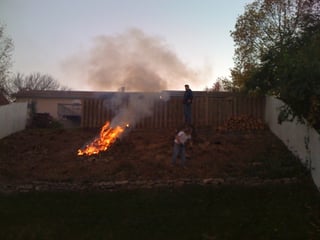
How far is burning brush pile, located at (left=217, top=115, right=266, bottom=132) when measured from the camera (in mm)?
24828

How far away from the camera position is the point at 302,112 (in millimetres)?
17047

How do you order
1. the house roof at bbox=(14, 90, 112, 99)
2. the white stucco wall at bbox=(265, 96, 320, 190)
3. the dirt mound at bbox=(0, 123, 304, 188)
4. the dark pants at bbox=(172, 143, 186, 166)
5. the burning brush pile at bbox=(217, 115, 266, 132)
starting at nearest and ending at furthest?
the white stucco wall at bbox=(265, 96, 320, 190)
the dirt mound at bbox=(0, 123, 304, 188)
the dark pants at bbox=(172, 143, 186, 166)
the burning brush pile at bbox=(217, 115, 266, 132)
the house roof at bbox=(14, 90, 112, 99)

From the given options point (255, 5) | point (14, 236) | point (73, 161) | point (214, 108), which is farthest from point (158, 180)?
point (255, 5)

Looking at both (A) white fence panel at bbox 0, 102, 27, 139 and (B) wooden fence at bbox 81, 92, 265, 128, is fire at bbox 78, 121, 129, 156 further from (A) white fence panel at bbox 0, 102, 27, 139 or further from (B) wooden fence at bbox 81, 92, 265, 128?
(A) white fence panel at bbox 0, 102, 27, 139

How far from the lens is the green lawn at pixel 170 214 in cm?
1238

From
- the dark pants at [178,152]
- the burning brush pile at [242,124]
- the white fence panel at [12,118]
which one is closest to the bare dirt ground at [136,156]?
the dark pants at [178,152]

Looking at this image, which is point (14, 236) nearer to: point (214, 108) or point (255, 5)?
point (214, 108)

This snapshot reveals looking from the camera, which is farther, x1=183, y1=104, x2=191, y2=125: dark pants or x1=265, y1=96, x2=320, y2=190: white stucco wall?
x1=183, y1=104, x2=191, y2=125: dark pants

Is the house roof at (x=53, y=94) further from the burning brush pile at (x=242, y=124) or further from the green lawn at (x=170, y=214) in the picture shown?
the green lawn at (x=170, y=214)

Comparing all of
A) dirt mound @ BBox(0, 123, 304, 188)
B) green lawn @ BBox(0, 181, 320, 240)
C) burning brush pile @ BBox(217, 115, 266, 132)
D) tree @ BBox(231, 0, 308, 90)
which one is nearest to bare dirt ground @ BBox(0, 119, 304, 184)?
dirt mound @ BBox(0, 123, 304, 188)

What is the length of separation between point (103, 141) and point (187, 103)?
4.58 metres

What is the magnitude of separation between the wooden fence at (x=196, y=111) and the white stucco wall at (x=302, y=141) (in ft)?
8.59

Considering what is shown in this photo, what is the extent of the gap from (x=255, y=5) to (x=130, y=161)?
19134 mm

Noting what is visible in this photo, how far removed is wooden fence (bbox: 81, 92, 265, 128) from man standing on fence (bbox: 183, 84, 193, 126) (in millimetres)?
1485
